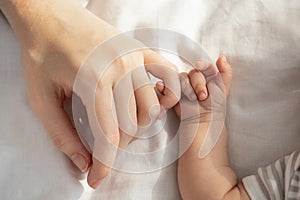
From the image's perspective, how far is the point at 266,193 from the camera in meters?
0.66

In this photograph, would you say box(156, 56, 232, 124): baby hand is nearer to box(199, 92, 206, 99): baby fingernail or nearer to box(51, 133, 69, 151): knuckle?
box(199, 92, 206, 99): baby fingernail

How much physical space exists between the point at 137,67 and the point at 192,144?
122mm

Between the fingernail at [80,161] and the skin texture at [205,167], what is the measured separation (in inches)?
4.4

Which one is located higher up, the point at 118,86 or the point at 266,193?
the point at 118,86

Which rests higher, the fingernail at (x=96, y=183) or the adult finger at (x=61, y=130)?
the adult finger at (x=61, y=130)

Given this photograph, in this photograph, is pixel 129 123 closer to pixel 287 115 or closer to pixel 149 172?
pixel 149 172

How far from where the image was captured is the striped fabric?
0.65 meters

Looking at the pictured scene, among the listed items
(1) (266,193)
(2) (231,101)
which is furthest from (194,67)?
(1) (266,193)

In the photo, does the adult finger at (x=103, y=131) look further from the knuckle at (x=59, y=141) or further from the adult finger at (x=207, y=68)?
the adult finger at (x=207, y=68)

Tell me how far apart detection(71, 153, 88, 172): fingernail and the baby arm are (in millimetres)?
111

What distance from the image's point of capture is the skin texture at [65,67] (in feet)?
1.91

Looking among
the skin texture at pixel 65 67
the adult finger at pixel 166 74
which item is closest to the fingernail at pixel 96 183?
the skin texture at pixel 65 67

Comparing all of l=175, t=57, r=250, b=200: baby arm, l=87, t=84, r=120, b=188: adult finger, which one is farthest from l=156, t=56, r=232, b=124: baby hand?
l=87, t=84, r=120, b=188: adult finger

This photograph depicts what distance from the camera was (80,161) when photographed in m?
0.61
